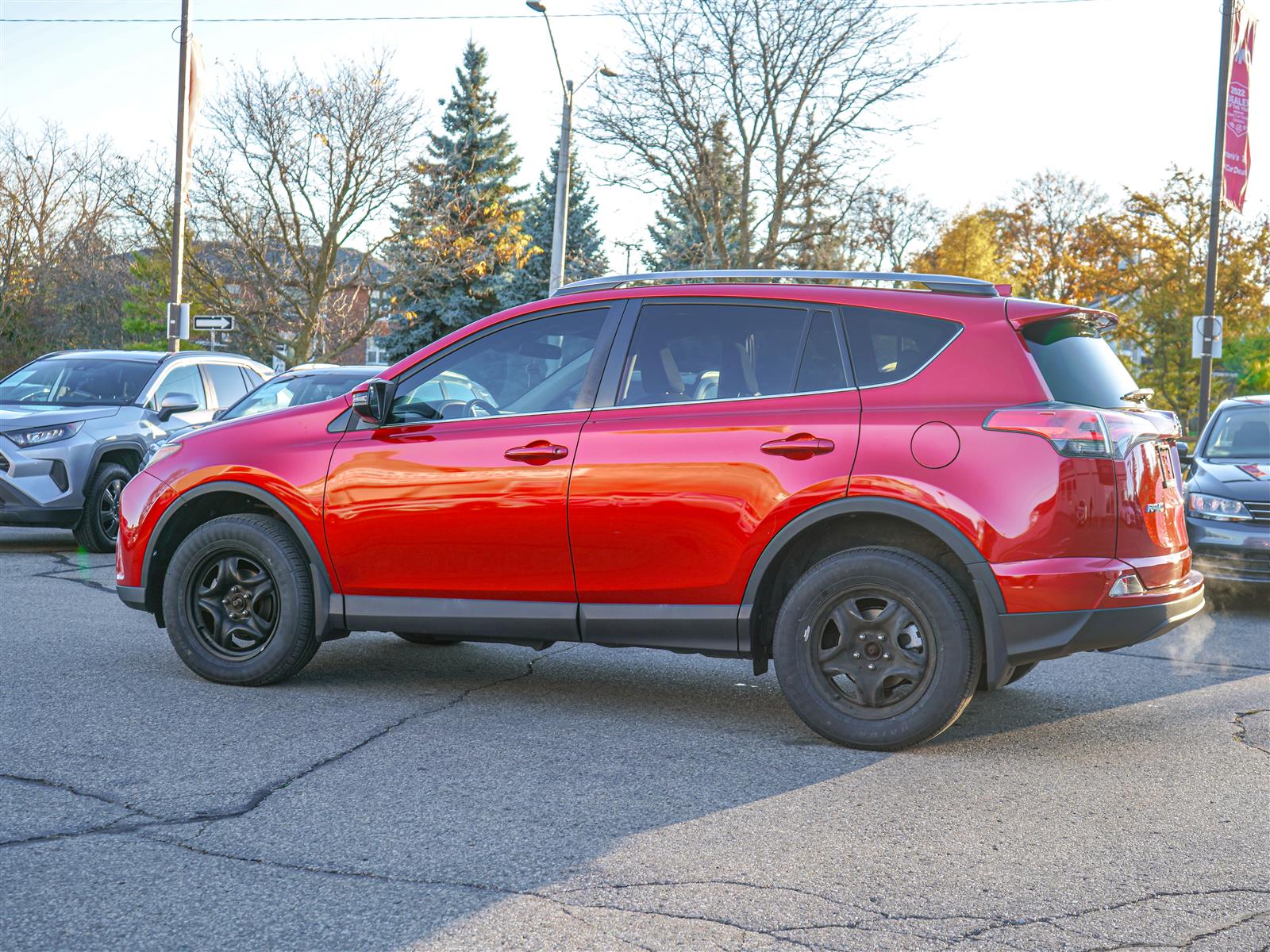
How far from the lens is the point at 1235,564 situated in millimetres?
9211

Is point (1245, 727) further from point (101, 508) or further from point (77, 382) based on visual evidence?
point (77, 382)

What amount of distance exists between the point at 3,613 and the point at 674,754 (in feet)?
16.0

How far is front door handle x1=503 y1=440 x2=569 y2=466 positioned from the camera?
533 cm

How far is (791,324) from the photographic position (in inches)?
206

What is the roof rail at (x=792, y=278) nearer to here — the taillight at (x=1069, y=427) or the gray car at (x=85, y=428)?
the taillight at (x=1069, y=427)

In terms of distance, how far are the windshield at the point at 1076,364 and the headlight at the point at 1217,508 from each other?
4723 millimetres

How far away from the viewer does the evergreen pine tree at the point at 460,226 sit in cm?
3198

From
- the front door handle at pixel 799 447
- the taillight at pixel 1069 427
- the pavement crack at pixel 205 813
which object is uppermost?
the taillight at pixel 1069 427

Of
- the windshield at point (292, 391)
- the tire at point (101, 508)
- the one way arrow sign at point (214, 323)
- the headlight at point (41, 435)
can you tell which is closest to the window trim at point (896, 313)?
the windshield at point (292, 391)

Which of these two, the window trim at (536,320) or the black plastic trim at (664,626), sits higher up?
the window trim at (536,320)

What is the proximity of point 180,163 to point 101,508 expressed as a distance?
14.6m

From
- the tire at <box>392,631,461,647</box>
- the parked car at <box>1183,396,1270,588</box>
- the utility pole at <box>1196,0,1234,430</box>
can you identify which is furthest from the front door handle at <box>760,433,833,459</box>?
the utility pole at <box>1196,0,1234,430</box>

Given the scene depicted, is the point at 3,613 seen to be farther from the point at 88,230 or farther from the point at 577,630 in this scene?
the point at 88,230

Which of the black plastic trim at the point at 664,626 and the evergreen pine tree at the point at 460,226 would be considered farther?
the evergreen pine tree at the point at 460,226
